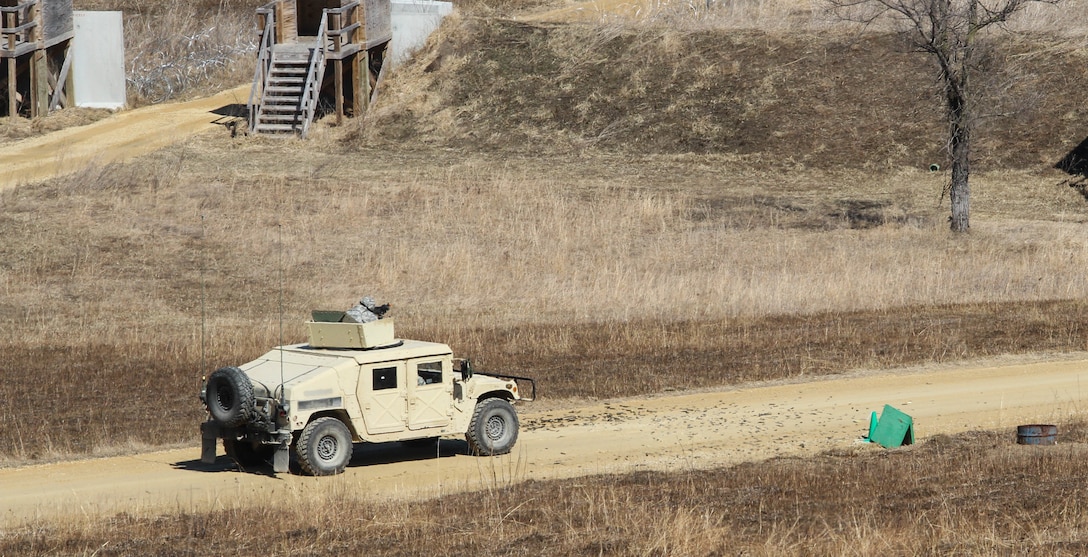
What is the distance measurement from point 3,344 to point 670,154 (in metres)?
23.2

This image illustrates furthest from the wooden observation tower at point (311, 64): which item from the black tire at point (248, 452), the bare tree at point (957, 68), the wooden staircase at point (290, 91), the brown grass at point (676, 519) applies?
the brown grass at point (676, 519)

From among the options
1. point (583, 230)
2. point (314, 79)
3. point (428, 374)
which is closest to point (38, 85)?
point (314, 79)

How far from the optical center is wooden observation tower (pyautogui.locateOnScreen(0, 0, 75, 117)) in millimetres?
44438

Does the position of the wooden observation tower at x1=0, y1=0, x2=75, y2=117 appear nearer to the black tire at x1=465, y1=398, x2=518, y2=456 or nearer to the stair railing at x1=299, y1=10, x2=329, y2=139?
the stair railing at x1=299, y1=10, x2=329, y2=139

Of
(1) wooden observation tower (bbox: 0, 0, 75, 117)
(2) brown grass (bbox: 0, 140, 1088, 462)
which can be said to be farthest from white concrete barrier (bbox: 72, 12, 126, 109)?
(2) brown grass (bbox: 0, 140, 1088, 462)

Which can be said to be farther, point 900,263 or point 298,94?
point 298,94

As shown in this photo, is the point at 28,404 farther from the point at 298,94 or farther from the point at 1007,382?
the point at 298,94

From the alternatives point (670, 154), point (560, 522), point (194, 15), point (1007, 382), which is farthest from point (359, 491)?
point (194, 15)

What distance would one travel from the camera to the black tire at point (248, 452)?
16203mm

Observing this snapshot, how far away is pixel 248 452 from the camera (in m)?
16.3

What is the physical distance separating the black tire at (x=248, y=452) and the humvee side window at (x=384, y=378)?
59.7 inches

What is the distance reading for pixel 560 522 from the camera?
483 inches

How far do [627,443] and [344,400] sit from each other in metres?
3.87

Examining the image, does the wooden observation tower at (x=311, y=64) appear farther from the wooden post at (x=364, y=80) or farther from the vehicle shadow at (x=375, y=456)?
the vehicle shadow at (x=375, y=456)
